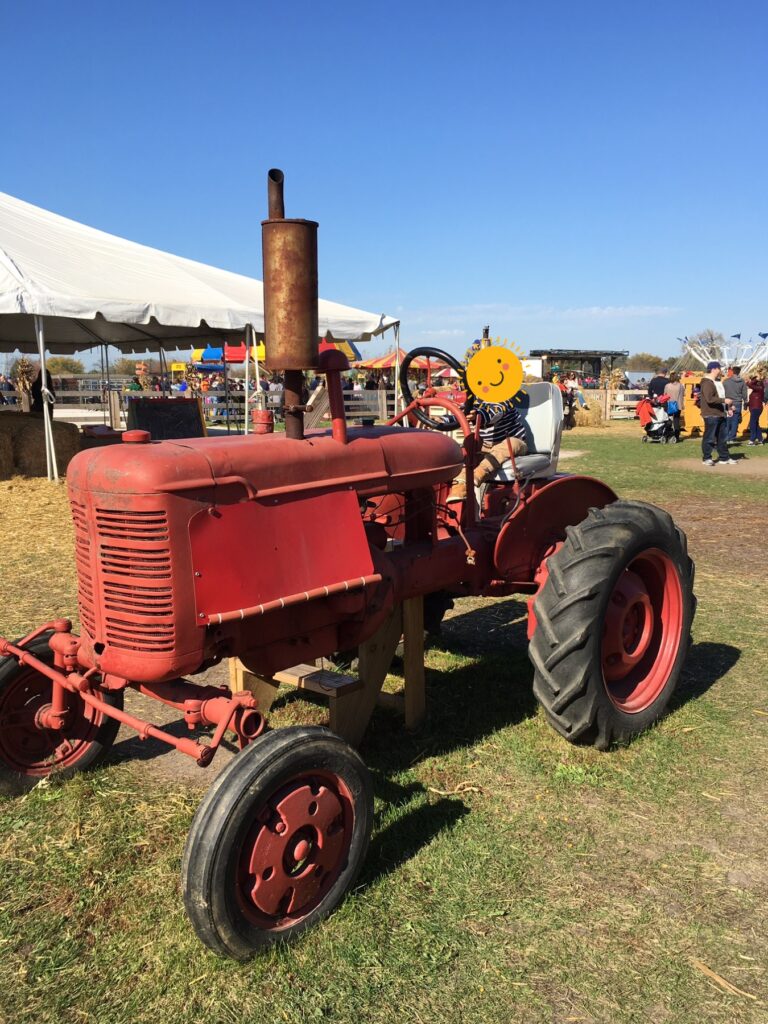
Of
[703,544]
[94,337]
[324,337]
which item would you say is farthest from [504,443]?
[94,337]

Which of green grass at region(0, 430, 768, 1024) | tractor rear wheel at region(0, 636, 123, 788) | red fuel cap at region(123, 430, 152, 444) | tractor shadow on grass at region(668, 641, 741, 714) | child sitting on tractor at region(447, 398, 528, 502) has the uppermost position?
red fuel cap at region(123, 430, 152, 444)

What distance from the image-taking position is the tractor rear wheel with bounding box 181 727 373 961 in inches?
83.6

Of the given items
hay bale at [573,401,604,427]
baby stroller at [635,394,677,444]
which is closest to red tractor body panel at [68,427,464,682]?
baby stroller at [635,394,677,444]

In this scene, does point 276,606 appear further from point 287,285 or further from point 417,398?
point 417,398

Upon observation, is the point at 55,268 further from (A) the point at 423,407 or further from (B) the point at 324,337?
(A) the point at 423,407

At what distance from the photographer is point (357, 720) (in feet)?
11.0

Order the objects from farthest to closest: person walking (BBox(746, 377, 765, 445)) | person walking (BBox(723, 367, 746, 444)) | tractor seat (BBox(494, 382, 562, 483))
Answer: person walking (BBox(746, 377, 765, 445))
person walking (BBox(723, 367, 746, 444))
tractor seat (BBox(494, 382, 562, 483))

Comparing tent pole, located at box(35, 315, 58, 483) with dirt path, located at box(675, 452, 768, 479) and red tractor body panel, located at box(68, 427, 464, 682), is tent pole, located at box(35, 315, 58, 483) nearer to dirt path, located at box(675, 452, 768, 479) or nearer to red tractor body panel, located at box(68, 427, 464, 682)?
red tractor body panel, located at box(68, 427, 464, 682)

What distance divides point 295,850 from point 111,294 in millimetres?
9156

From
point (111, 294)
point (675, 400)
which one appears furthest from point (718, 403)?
point (111, 294)

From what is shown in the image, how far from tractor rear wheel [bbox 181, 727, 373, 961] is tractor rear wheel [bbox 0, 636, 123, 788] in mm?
1117

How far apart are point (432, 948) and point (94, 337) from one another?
47.6 feet

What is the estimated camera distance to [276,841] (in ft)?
7.41

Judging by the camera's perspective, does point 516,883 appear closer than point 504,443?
Yes
